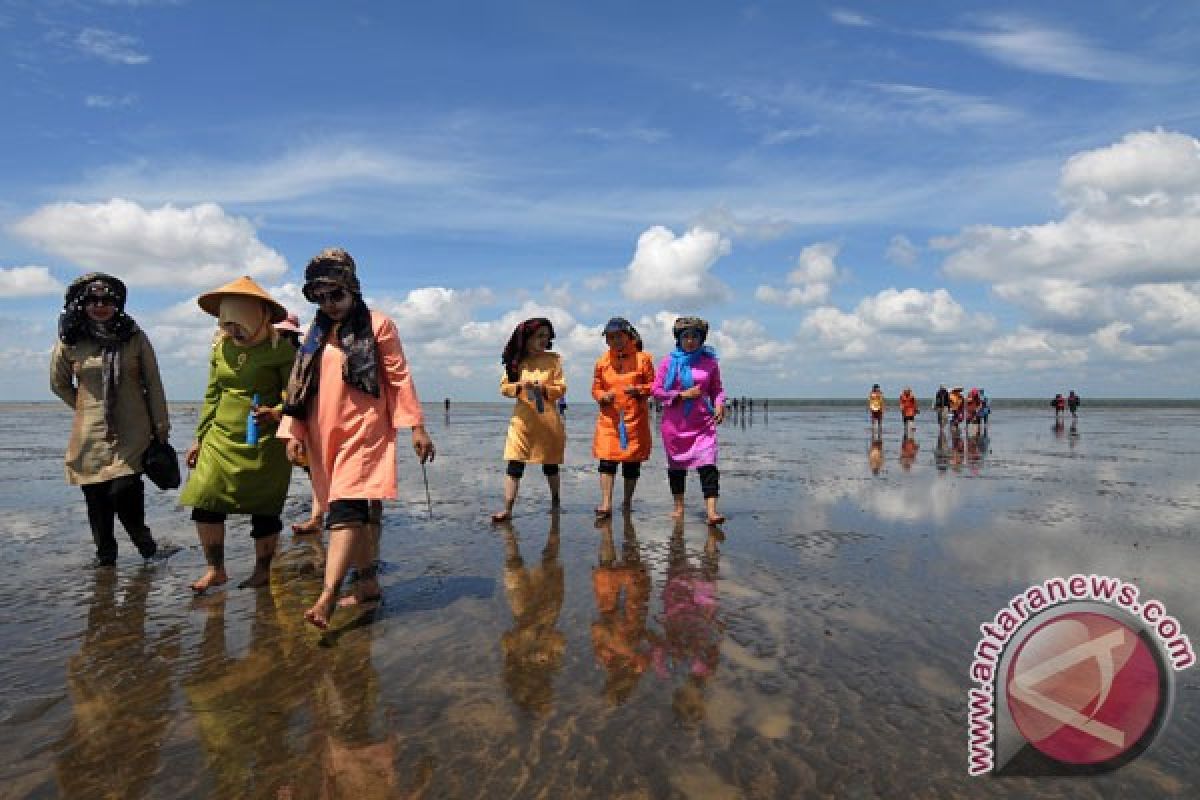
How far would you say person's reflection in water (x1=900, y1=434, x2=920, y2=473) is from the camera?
13.0 metres

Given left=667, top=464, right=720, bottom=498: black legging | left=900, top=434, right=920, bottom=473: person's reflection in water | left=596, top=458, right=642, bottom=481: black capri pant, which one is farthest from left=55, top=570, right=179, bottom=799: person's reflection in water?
left=900, top=434, right=920, bottom=473: person's reflection in water

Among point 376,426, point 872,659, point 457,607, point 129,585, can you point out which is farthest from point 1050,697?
point 129,585

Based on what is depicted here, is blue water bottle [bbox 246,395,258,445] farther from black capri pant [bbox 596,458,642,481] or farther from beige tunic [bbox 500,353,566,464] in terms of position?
black capri pant [bbox 596,458,642,481]

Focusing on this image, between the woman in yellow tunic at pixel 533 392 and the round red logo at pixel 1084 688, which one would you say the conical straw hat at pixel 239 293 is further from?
the round red logo at pixel 1084 688

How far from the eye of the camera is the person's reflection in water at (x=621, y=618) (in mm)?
3020

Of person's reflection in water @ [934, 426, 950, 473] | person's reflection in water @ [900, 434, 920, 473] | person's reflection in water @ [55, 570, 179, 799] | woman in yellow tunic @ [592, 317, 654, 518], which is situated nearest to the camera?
person's reflection in water @ [55, 570, 179, 799]

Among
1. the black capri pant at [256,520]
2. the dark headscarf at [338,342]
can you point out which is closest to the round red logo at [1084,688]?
the dark headscarf at [338,342]

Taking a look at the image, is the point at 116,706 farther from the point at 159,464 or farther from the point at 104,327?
the point at 104,327

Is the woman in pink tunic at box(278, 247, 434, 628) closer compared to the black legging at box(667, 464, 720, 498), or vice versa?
the woman in pink tunic at box(278, 247, 434, 628)

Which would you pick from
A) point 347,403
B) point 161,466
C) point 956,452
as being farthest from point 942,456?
point 161,466

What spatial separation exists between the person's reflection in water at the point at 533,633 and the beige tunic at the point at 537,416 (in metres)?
1.68

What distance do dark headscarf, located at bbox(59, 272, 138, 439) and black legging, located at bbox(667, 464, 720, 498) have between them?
4.48 m

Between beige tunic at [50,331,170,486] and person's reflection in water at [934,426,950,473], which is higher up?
beige tunic at [50,331,170,486]

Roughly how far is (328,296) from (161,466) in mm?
2211
